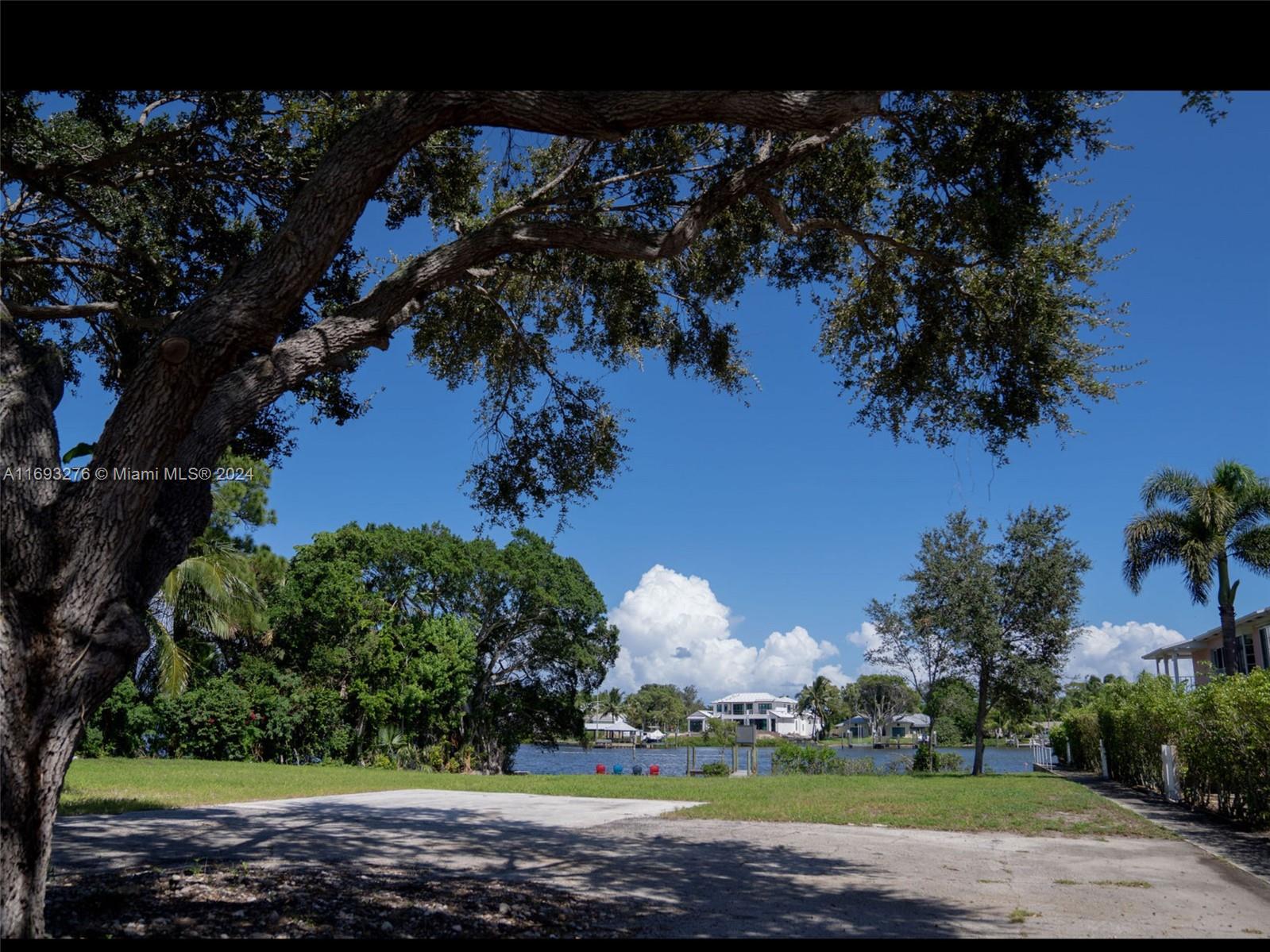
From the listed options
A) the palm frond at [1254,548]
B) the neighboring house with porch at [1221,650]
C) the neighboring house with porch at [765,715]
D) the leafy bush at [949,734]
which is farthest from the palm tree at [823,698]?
the palm frond at [1254,548]

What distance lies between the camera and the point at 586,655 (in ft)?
107

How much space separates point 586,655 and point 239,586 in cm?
1311

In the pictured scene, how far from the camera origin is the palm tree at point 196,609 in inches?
843

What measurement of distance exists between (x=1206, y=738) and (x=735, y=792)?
7.95 metres

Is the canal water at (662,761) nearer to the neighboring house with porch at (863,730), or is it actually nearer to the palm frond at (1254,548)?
the palm frond at (1254,548)

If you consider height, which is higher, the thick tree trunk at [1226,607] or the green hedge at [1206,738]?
the thick tree trunk at [1226,607]

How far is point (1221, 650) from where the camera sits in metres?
32.8

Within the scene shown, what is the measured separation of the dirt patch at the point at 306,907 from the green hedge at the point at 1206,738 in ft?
29.7

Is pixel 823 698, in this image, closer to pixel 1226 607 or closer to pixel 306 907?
pixel 1226 607

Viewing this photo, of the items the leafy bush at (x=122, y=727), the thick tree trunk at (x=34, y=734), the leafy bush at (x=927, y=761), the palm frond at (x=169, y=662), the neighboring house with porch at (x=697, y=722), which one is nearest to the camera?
the thick tree trunk at (x=34, y=734)

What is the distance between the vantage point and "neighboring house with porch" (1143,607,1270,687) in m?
26.8

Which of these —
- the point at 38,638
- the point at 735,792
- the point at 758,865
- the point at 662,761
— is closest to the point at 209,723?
the point at 735,792

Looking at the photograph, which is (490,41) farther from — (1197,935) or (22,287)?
(22,287)

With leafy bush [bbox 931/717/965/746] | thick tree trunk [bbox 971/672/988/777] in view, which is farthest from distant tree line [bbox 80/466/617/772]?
leafy bush [bbox 931/717/965/746]
